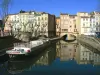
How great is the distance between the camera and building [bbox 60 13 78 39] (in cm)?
13612

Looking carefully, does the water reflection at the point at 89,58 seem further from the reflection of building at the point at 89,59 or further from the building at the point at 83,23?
the building at the point at 83,23

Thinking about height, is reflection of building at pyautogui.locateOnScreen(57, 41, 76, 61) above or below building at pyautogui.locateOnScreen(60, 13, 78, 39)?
below

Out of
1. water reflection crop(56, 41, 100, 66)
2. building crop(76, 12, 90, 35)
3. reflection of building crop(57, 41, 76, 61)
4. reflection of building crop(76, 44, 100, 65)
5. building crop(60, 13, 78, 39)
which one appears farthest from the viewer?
building crop(60, 13, 78, 39)

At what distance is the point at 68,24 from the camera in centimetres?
13950

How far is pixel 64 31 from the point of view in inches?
5399

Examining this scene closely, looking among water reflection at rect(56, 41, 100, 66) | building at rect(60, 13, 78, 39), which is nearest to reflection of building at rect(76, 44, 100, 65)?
water reflection at rect(56, 41, 100, 66)

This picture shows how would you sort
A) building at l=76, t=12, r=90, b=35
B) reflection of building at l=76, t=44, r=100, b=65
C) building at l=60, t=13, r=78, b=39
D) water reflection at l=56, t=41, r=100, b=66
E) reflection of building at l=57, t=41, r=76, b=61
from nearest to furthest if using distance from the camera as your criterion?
reflection of building at l=76, t=44, r=100, b=65, water reflection at l=56, t=41, r=100, b=66, reflection of building at l=57, t=41, r=76, b=61, building at l=76, t=12, r=90, b=35, building at l=60, t=13, r=78, b=39

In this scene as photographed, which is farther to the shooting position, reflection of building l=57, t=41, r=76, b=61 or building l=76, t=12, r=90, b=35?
building l=76, t=12, r=90, b=35

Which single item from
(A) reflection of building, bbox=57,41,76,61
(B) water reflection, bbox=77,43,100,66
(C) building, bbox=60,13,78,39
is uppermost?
(C) building, bbox=60,13,78,39

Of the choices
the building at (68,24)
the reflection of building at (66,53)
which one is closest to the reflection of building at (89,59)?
the reflection of building at (66,53)

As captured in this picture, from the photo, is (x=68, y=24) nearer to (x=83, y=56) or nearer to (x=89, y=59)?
(x=83, y=56)

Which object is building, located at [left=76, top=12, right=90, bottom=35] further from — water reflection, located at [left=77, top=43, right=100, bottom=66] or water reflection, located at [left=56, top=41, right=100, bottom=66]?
water reflection, located at [left=77, top=43, right=100, bottom=66]

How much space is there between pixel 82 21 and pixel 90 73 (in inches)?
4304

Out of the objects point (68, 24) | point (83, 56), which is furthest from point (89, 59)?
point (68, 24)
